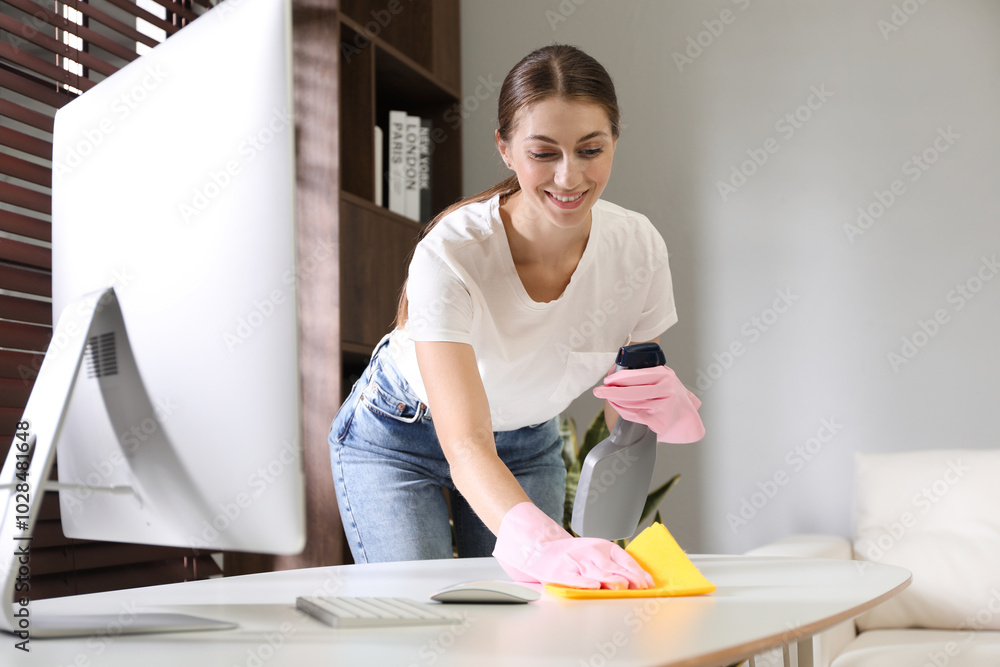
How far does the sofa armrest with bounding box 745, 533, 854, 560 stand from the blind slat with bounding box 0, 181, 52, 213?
1.52m

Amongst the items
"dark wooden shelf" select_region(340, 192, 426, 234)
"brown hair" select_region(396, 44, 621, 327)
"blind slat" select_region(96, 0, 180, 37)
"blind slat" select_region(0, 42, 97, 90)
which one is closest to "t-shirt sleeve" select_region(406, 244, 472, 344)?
"brown hair" select_region(396, 44, 621, 327)

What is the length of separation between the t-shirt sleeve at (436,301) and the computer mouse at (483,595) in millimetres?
413

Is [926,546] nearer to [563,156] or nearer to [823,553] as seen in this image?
[823,553]

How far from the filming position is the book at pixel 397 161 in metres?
2.34

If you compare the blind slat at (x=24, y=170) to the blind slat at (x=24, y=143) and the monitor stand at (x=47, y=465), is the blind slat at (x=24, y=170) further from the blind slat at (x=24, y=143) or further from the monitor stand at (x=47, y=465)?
the monitor stand at (x=47, y=465)

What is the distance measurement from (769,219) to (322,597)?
1.95 m

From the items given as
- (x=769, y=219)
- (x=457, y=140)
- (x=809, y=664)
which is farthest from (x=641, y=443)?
(x=457, y=140)

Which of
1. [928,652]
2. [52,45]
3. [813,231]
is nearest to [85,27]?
[52,45]

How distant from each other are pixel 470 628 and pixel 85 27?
1.68 m

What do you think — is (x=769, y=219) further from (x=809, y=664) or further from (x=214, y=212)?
(x=214, y=212)

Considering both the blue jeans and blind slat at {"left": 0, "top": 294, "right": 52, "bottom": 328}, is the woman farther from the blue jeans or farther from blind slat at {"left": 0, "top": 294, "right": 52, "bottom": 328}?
blind slat at {"left": 0, "top": 294, "right": 52, "bottom": 328}

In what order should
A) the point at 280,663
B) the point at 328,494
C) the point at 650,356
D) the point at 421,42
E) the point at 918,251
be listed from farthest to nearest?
1. the point at 421,42
2. the point at 918,251
3. the point at 328,494
4. the point at 650,356
5. the point at 280,663

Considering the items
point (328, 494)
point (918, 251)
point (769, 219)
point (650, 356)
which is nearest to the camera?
point (650, 356)

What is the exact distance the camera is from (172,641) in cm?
57
